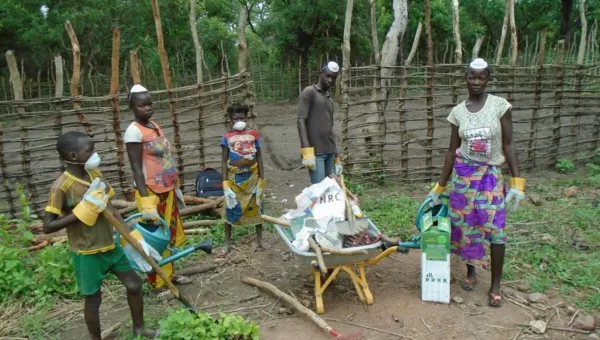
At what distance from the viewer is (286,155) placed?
8.80 metres

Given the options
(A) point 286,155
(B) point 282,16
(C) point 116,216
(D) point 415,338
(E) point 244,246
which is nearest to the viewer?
(C) point 116,216

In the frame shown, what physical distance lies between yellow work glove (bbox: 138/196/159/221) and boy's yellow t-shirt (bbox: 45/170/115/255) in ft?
1.70

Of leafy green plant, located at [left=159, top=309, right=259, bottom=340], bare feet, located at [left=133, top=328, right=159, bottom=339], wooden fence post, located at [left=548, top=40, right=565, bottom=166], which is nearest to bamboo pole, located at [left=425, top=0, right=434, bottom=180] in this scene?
wooden fence post, located at [left=548, top=40, right=565, bottom=166]

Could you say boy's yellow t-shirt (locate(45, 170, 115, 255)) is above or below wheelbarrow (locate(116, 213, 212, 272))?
above

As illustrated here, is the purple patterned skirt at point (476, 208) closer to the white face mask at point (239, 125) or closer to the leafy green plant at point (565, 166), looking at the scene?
the white face mask at point (239, 125)

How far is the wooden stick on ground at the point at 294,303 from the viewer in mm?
2966

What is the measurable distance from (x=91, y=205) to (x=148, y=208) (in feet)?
2.52

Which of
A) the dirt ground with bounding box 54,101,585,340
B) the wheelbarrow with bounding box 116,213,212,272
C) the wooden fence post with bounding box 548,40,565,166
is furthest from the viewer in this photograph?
the wooden fence post with bounding box 548,40,565,166

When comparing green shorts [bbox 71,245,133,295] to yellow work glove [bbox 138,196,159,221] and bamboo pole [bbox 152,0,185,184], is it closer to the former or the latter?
yellow work glove [bbox 138,196,159,221]

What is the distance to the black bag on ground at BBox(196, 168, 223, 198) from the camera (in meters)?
5.76

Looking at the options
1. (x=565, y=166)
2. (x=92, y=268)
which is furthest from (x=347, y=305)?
(x=565, y=166)

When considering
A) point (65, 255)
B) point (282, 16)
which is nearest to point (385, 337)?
point (65, 255)

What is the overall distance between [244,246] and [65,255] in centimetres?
157

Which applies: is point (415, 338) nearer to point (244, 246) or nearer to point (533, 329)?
point (533, 329)
